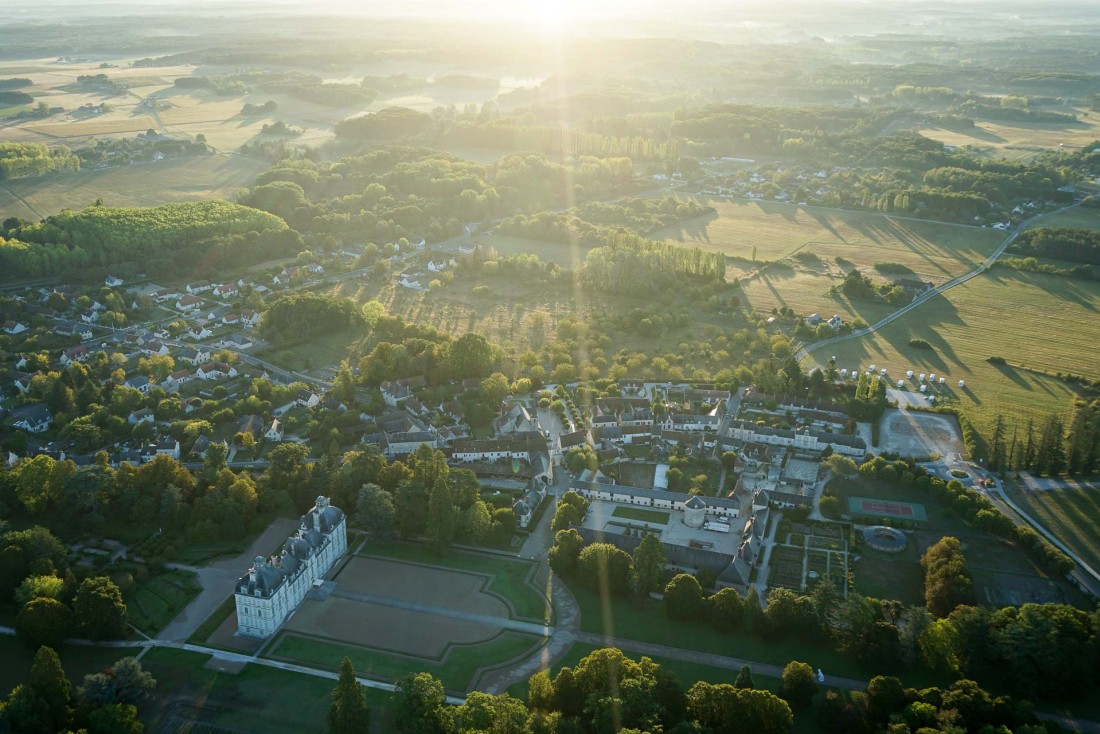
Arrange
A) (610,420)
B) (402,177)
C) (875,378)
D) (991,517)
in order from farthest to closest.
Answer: (402,177), (875,378), (610,420), (991,517)

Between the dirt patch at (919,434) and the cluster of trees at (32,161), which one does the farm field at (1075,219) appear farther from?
the cluster of trees at (32,161)

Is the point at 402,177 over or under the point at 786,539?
over

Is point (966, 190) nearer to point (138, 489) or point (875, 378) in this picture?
point (875, 378)

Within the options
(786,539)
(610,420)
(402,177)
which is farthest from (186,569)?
(402,177)

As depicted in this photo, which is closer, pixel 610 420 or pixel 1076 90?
pixel 610 420

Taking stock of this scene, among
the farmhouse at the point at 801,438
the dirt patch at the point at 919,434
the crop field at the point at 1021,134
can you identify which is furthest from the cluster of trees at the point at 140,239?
the crop field at the point at 1021,134

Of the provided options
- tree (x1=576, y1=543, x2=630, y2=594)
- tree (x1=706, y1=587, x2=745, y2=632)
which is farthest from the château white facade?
tree (x1=706, y1=587, x2=745, y2=632)
